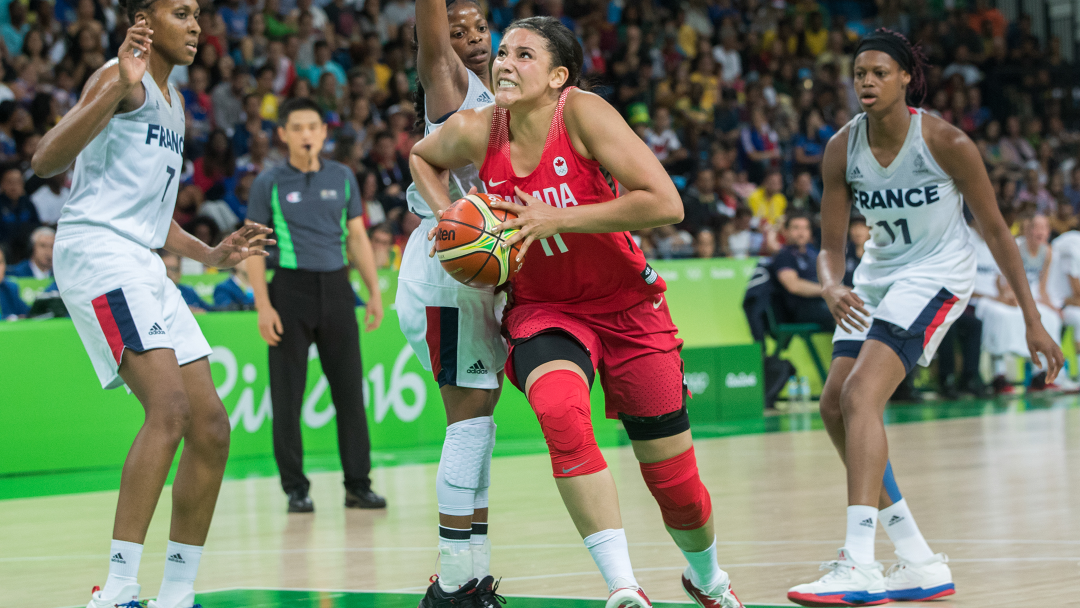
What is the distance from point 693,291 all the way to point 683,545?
8811 millimetres

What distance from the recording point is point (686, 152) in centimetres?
1648

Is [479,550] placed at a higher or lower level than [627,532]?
higher

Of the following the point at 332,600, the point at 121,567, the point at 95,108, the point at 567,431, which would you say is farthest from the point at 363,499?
the point at 567,431

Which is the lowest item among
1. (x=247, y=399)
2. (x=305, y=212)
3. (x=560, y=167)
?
(x=247, y=399)

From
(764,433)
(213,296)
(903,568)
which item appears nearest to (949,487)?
(903,568)

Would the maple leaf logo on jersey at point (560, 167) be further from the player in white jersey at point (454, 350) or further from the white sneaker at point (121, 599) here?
the white sneaker at point (121, 599)

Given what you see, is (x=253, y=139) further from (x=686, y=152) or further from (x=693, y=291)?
(x=686, y=152)

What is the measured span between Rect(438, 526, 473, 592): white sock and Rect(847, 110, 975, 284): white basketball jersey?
6.59 feet

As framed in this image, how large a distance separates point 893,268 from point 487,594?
2.10 metres

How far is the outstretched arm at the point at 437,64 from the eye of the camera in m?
4.03

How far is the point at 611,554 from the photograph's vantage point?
3.36m

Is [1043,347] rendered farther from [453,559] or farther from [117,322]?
[117,322]

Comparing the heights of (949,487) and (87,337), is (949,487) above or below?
below

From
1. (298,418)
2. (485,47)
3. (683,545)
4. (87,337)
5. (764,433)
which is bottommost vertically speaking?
(764,433)
